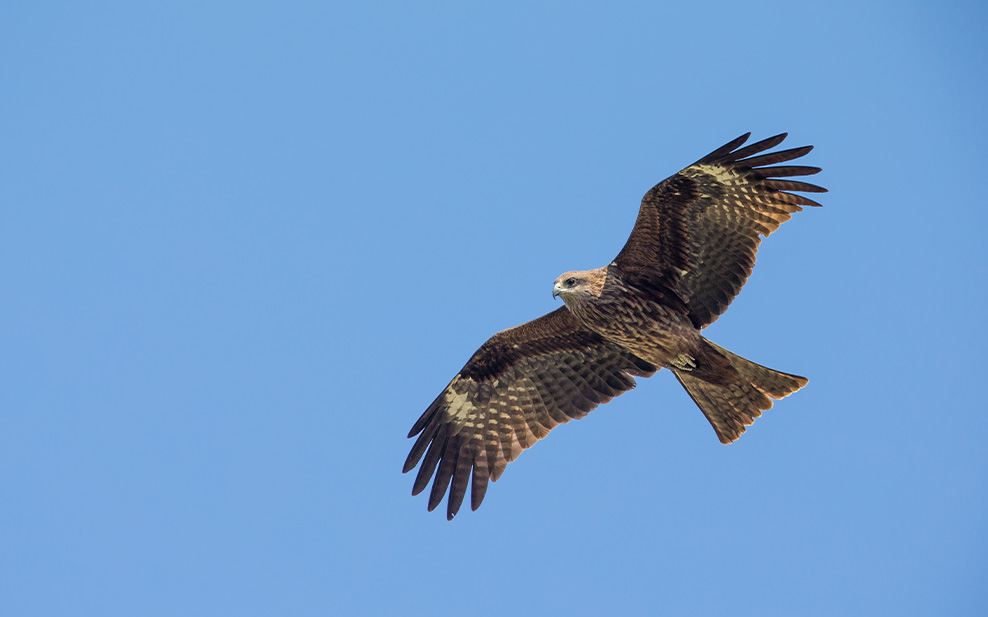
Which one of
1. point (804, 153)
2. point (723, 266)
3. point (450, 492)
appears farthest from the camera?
point (450, 492)

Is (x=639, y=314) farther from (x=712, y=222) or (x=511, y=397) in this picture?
(x=511, y=397)

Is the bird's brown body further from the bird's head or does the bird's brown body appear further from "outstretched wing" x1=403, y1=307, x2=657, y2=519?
"outstretched wing" x1=403, y1=307, x2=657, y2=519

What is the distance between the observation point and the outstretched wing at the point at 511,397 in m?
10.9

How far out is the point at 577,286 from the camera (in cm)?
994

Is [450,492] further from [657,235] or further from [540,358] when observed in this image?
[657,235]

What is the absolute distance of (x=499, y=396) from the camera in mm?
11328

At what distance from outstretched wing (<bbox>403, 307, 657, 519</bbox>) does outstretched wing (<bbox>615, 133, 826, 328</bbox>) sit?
46.9 inches

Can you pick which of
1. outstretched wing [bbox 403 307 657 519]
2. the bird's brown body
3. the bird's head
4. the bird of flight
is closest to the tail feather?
the bird of flight

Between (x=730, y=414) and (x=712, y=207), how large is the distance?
231 centimetres

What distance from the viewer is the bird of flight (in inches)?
376

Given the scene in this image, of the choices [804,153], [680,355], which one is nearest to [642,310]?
[680,355]

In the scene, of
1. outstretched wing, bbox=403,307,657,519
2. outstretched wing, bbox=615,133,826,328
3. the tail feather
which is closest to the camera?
outstretched wing, bbox=615,133,826,328

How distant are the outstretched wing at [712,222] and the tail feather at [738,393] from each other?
0.67 meters

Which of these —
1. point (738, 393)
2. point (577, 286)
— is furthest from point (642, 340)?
point (738, 393)
